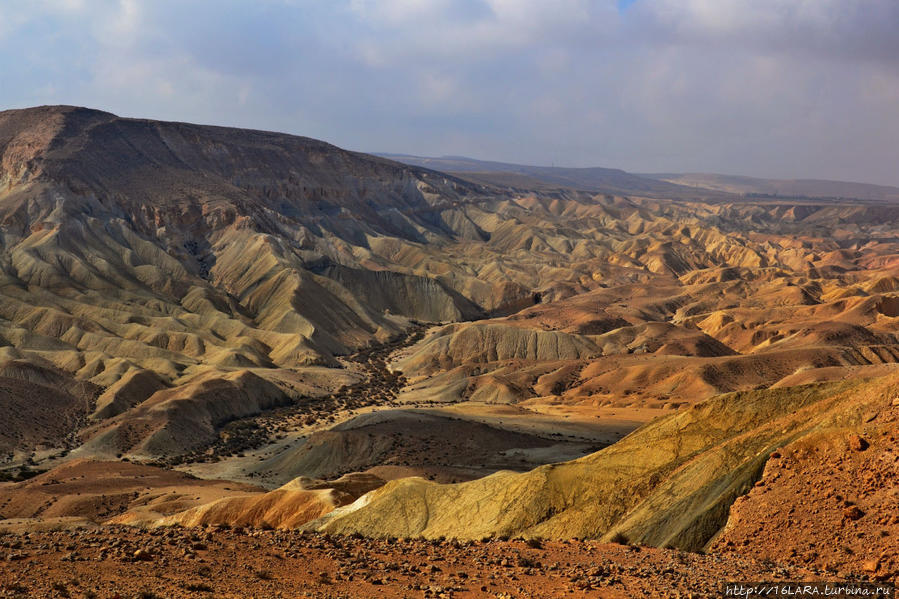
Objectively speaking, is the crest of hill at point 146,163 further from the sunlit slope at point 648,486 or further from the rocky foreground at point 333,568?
the rocky foreground at point 333,568

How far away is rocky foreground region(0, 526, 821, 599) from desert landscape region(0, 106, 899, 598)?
0.36 ft

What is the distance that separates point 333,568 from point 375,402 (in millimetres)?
67192

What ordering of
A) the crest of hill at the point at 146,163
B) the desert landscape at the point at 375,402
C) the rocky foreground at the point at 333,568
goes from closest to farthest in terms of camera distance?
the rocky foreground at the point at 333,568 < the desert landscape at the point at 375,402 < the crest of hill at the point at 146,163

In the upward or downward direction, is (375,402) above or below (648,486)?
below

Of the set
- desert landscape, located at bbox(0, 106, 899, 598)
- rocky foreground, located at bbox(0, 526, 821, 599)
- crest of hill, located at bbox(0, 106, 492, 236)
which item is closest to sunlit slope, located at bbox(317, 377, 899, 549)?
desert landscape, located at bbox(0, 106, 899, 598)

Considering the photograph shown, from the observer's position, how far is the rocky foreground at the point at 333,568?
16.9 meters

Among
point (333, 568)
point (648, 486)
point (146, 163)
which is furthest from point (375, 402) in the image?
point (146, 163)

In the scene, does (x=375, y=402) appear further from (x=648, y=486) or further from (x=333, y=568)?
(x=333, y=568)

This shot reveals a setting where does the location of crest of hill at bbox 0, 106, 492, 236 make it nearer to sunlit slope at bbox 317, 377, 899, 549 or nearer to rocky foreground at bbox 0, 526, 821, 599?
sunlit slope at bbox 317, 377, 899, 549

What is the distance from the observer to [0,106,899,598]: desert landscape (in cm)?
1994

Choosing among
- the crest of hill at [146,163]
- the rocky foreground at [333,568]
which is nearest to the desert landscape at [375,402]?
the rocky foreground at [333,568]

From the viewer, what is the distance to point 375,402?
283 feet

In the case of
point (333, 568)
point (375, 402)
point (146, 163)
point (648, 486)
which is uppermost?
point (146, 163)

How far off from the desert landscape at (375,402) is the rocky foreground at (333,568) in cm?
11
